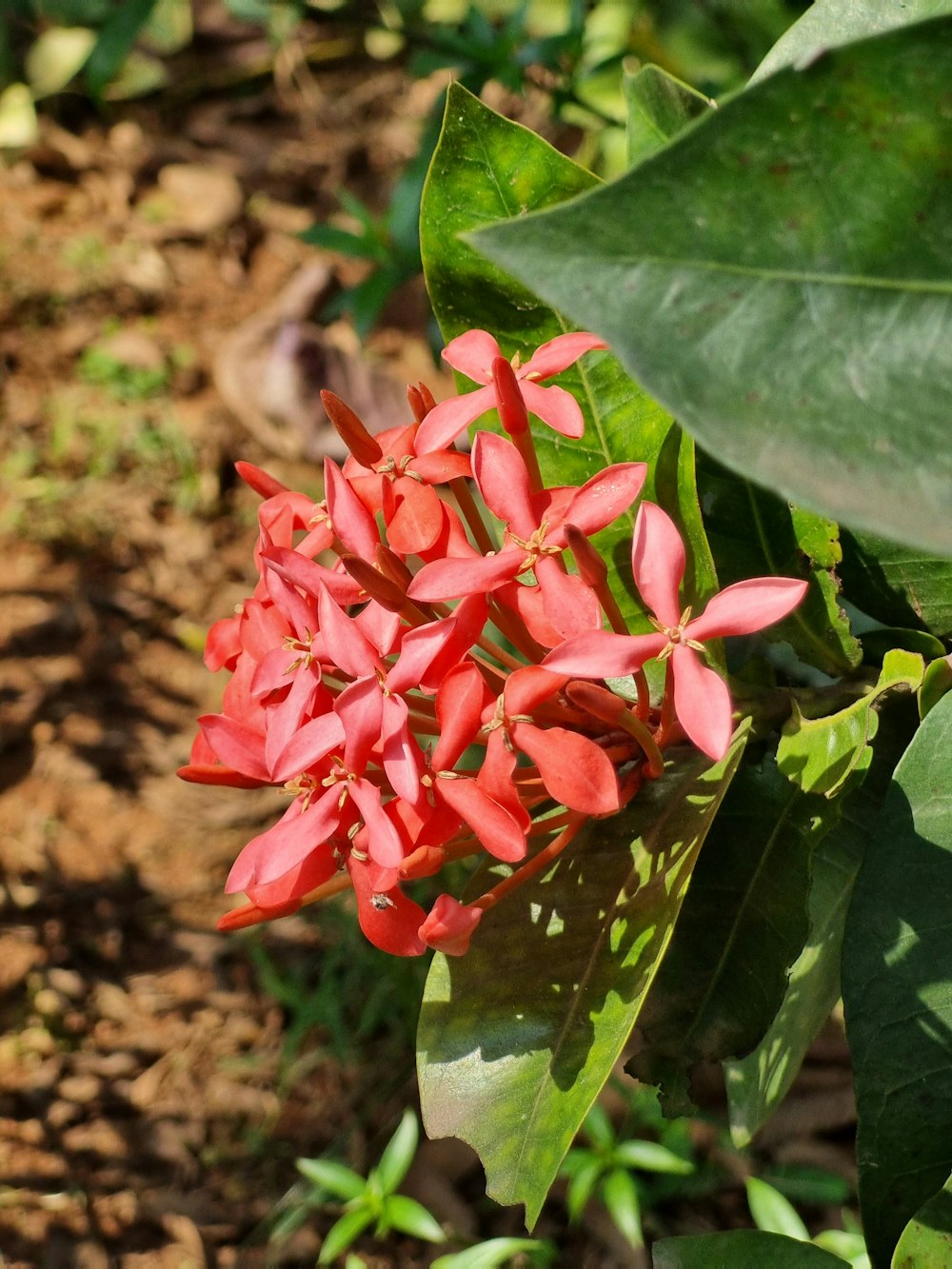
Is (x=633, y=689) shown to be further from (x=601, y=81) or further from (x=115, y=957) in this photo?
(x=601, y=81)

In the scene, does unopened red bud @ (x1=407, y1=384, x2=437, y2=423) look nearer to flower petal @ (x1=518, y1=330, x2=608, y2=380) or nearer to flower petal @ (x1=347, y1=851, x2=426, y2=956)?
flower petal @ (x1=518, y1=330, x2=608, y2=380)

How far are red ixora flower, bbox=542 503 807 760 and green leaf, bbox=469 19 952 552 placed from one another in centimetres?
19

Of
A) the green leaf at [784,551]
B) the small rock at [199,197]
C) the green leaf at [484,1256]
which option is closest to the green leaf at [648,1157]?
the green leaf at [484,1256]

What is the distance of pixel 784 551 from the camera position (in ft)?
3.18

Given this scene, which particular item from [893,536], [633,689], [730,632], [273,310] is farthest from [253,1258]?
[273,310]

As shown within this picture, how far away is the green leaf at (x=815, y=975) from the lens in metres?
1.05

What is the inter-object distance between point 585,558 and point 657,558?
56 mm

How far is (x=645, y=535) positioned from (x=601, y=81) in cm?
244

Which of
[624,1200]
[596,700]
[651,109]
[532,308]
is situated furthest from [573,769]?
[624,1200]

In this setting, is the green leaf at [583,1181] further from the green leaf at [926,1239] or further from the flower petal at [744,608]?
the flower petal at [744,608]

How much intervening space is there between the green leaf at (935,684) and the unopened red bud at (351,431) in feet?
1.37

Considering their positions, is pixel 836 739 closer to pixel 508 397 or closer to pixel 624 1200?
pixel 508 397

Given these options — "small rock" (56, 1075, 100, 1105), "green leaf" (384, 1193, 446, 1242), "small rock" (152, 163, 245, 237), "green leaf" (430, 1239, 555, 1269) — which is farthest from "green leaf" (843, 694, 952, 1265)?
"small rock" (152, 163, 245, 237)

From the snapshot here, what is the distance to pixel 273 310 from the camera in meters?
3.09
